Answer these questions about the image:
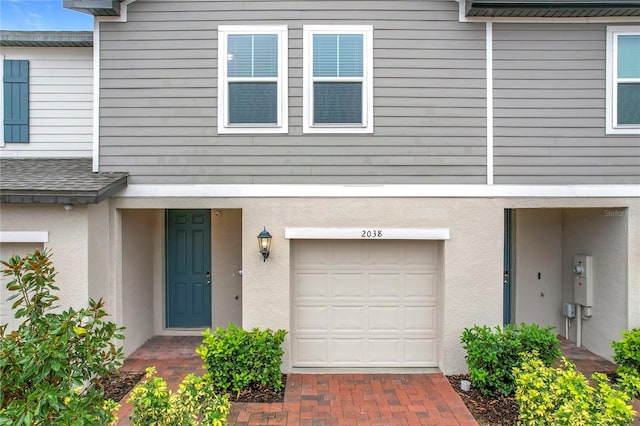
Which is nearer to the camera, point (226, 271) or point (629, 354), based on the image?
point (629, 354)

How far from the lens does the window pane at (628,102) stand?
5.98 m

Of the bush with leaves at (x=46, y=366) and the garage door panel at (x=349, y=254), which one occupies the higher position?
the garage door panel at (x=349, y=254)

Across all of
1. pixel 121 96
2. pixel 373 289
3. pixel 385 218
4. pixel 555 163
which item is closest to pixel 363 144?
pixel 385 218

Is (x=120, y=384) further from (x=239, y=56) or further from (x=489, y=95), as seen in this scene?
(x=489, y=95)

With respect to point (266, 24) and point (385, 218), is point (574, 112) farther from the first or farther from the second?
point (266, 24)

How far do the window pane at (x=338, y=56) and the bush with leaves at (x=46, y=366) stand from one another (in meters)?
4.34

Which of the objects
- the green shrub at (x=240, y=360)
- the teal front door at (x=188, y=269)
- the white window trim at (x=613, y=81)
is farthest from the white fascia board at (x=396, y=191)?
the green shrub at (x=240, y=360)

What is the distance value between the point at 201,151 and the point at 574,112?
5546mm

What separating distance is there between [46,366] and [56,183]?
3.32m

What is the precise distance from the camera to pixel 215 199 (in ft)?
19.5

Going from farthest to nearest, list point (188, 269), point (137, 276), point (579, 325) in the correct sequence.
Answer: point (188, 269)
point (579, 325)
point (137, 276)

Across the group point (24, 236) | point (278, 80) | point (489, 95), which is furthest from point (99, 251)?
point (489, 95)

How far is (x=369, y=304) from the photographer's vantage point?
619 cm

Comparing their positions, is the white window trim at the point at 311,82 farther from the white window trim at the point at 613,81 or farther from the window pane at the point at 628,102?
the window pane at the point at 628,102
